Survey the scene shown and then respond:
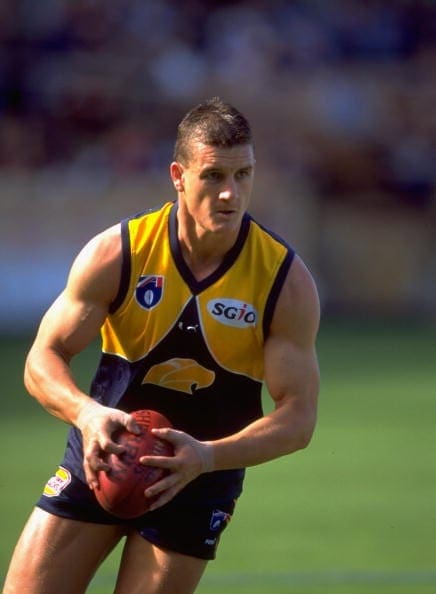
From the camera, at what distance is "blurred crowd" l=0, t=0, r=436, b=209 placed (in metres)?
18.5

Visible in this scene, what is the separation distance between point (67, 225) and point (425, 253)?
4582 millimetres

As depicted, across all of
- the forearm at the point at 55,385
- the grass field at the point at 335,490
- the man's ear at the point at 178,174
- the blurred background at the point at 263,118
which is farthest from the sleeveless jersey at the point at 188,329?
the blurred background at the point at 263,118

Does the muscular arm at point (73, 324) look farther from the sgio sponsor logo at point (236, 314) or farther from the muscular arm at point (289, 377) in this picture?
the muscular arm at point (289, 377)

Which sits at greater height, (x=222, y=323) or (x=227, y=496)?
(x=222, y=323)

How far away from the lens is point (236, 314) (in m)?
5.25

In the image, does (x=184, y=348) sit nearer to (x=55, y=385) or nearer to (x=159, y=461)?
(x=55, y=385)

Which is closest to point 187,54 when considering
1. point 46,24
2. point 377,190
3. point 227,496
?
point 46,24

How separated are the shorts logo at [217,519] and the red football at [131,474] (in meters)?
0.51

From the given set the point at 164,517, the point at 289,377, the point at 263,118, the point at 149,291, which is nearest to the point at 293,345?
the point at 289,377

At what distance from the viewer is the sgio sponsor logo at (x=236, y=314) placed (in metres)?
5.25

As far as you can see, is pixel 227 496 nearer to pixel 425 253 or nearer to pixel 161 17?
pixel 425 253

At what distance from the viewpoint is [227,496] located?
5.48 metres

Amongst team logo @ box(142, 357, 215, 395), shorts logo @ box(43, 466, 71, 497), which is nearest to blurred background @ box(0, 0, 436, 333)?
shorts logo @ box(43, 466, 71, 497)

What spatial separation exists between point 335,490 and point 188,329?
4866 mm
